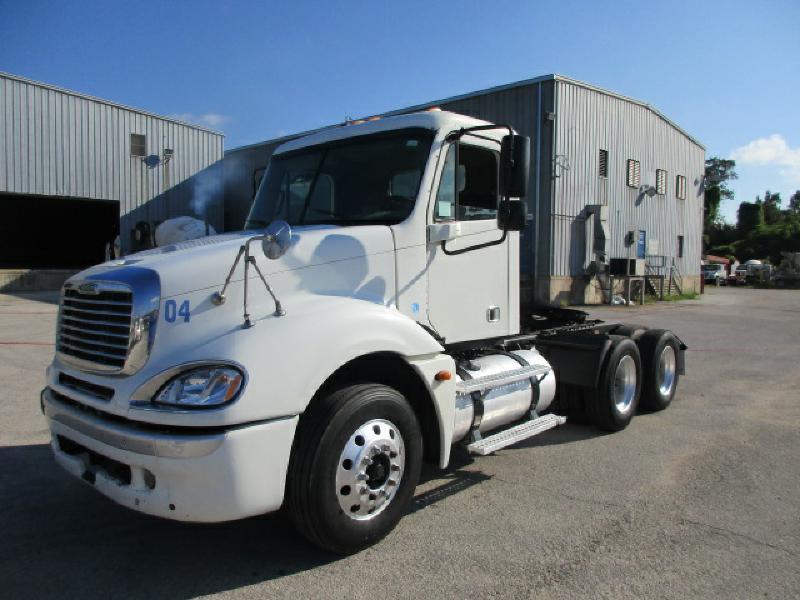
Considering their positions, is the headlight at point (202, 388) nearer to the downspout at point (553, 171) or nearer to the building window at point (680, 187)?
the downspout at point (553, 171)

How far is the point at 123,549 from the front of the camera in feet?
12.1

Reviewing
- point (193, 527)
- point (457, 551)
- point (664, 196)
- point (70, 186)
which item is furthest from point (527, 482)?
point (664, 196)

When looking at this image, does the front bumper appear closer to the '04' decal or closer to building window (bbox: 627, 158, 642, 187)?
the '04' decal

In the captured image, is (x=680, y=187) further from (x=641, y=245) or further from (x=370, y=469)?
(x=370, y=469)

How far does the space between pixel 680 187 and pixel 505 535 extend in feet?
104

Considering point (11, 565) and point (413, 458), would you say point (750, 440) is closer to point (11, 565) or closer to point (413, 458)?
point (413, 458)

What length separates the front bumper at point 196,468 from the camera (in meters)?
2.94

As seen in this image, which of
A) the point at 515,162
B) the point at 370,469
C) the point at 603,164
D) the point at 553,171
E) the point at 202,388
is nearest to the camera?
the point at 202,388

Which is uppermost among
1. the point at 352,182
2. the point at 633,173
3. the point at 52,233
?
the point at 633,173

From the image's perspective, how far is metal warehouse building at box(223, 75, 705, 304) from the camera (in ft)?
73.5

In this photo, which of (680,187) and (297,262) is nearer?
(297,262)

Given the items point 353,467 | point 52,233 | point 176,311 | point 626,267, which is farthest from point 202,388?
point 52,233

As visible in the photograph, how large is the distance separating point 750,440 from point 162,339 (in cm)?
576

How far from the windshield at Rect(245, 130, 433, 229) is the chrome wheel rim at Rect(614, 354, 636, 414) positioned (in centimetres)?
342
